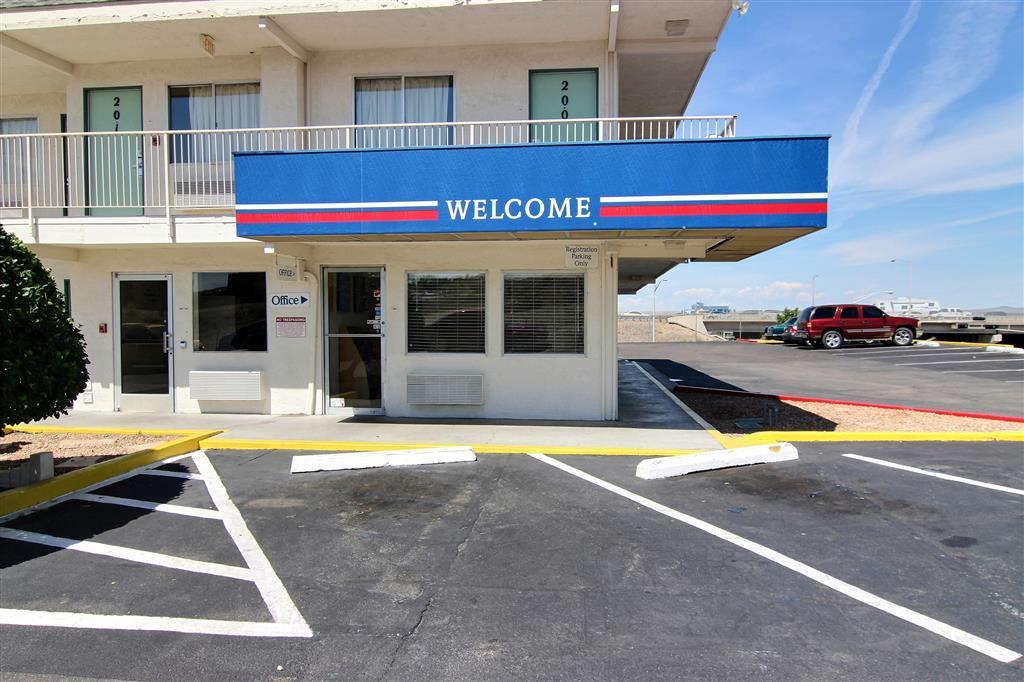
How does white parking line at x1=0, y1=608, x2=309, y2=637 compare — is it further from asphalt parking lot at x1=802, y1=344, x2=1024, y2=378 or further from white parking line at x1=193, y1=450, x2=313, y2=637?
asphalt parking lot at x1=802, y1=344, x2=1024, y2=378

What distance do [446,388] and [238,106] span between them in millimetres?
6475

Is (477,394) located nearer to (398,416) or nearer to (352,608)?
(398,416)

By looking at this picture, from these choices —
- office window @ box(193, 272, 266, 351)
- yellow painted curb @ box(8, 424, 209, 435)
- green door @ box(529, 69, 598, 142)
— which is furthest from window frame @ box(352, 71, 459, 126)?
yellow painted curb @ box(8, 424, 209, 435)

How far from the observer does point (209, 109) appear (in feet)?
36.4

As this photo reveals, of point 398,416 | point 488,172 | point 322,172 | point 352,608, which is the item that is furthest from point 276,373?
point 352,608

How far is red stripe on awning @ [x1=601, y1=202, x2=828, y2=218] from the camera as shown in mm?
7410

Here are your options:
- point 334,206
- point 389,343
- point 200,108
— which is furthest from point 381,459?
point 200,108

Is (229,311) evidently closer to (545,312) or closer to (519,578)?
(545,312)

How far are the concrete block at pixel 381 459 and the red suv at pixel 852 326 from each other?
87.7 feet

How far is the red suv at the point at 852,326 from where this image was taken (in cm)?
2930

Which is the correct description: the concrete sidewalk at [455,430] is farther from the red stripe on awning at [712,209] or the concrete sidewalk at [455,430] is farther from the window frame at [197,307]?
the red stripe on awning at [712,209]

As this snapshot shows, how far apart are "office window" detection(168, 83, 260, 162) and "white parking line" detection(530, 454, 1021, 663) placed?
948cm

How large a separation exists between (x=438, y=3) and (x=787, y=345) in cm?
2983

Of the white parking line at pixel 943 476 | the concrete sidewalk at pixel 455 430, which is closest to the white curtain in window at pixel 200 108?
the concrete sidewalk at pixel 455 430
